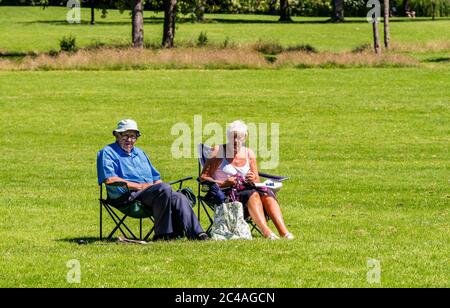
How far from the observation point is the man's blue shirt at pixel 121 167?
13.0 meters

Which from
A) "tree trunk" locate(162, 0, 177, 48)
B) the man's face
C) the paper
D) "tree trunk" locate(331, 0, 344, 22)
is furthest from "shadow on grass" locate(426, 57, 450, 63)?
"tree trunk" locate(331, 0, 344, 22)

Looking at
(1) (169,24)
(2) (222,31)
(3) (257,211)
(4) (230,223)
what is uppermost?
(2) (222,31)

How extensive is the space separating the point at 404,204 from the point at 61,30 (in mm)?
57096

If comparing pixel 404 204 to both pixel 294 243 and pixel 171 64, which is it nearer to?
pixel 294 243

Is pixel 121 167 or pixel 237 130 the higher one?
pixel 237 130

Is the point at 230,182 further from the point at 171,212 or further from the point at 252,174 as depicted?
the point at 171,212

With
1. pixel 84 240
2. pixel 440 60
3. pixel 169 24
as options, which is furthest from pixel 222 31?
pixel 84 240

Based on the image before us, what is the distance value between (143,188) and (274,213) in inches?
62.5

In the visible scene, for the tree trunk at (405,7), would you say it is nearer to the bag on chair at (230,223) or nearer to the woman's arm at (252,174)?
the woman's arm at (252,174)

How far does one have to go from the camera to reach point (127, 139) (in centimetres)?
1329

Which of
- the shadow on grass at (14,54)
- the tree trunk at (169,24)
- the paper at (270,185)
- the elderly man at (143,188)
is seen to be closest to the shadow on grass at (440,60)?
the tree trunk at (169,24)

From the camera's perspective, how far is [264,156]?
77.7 feet

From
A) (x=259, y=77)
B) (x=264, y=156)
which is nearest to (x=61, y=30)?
(x=259, y=77)

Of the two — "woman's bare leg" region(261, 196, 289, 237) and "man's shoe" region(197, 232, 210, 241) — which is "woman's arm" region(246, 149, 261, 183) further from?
"man's shoe" region(197, 232, 210, 241)
